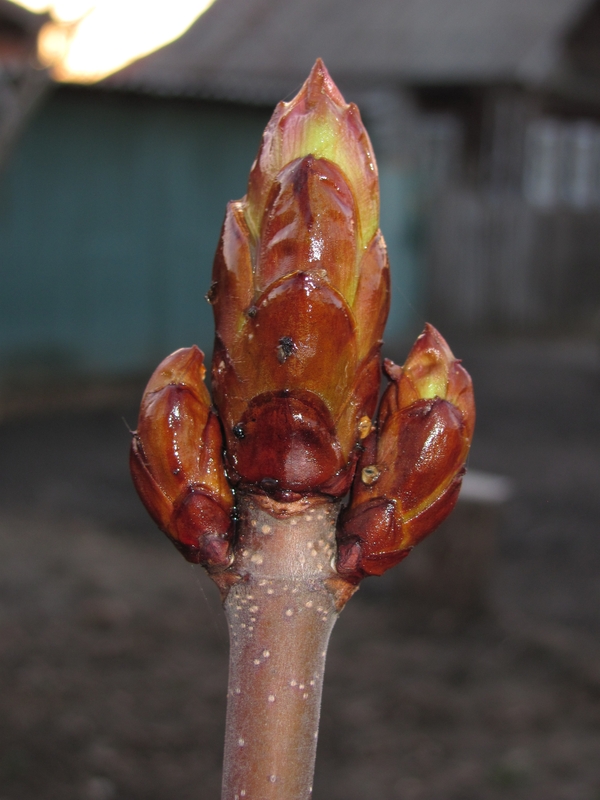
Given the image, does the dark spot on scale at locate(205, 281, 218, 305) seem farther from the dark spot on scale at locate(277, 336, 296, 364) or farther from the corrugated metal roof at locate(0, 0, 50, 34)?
the corrugated metal roof at locate(0, 0, 50, 34)

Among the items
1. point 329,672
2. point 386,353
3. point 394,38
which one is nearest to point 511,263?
point 394,38

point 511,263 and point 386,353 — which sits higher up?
point 511,263

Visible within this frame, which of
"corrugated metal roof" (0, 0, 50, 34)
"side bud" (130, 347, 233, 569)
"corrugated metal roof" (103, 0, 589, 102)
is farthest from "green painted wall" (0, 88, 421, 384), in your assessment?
"side bud" (130, 347, 233, 569)

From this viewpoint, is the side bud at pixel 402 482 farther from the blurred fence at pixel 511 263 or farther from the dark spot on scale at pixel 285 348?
the blurred fence at pixel 511 263

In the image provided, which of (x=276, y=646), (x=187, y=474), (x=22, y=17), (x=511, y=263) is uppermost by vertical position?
(x=22, y=17)

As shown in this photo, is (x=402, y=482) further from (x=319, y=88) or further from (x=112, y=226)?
(x=112, y=226)

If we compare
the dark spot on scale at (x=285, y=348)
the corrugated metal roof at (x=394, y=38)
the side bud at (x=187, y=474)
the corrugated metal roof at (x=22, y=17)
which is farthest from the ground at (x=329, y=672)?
the corrugated metal roof at (x=394, y=38)
